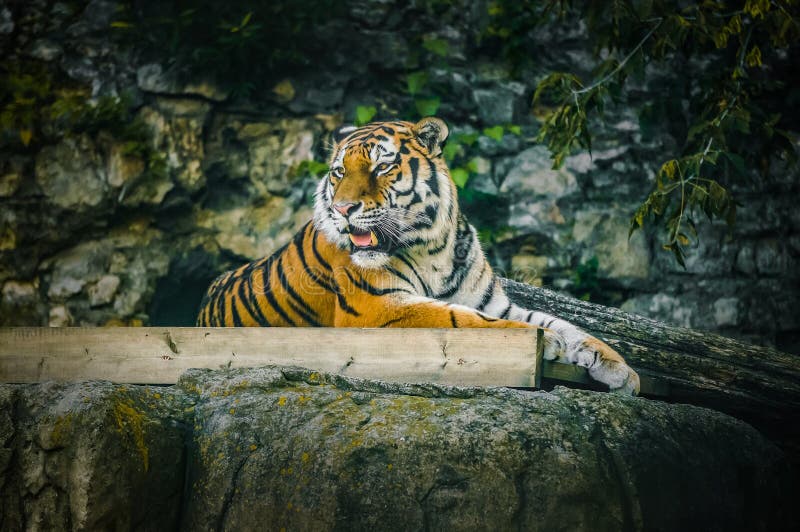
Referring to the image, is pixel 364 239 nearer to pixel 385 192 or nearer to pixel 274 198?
pixel 385 192

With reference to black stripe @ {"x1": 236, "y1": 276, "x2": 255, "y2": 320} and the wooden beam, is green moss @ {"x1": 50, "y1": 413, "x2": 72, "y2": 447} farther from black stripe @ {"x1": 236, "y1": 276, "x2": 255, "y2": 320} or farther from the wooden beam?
black stripe @ {"x1": 236, "y1": 276, "x2": 255, "y2": 320}

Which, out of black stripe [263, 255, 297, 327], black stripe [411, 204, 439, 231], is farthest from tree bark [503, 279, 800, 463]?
black stripe [263, 255, 297, 327]

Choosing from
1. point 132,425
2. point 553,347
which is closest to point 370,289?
point 553,347

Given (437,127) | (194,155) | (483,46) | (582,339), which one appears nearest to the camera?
Result: (582,339)

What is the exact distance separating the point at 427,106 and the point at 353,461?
3583mm

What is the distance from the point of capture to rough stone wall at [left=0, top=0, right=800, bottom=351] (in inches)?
214

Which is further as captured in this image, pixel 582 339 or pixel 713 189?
pixel 713 189

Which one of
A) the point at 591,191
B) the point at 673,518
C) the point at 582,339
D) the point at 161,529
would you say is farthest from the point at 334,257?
the point at 591,191

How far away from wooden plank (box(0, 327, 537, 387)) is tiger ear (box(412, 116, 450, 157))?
104 centimetres

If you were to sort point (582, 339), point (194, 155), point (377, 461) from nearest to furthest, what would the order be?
point (377, 461)
point (582, 339)
point (194, 155)

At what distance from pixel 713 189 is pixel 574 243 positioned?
1.56 meters

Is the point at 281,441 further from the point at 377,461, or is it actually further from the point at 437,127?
the point at 437,127

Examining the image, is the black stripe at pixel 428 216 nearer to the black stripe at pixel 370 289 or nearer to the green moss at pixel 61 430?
the black stripe at pixel 370 289

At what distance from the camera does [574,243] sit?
5.74 meters
